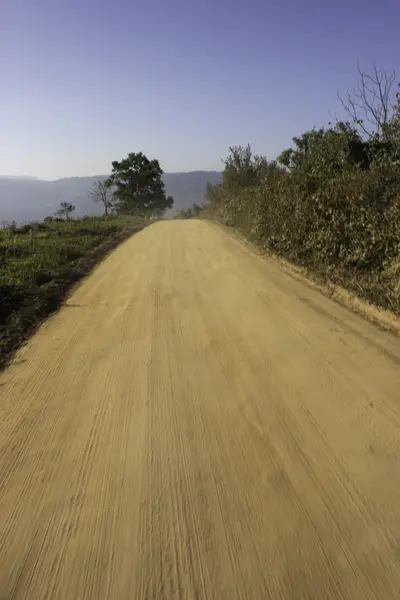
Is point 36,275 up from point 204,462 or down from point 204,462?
up

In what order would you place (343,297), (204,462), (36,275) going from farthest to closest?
(36,275), (343,297), (204,462)

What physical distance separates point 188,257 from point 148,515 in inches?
370

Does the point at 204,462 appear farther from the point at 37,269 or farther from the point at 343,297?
the point at 37,269

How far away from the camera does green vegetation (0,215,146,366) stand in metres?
6.68

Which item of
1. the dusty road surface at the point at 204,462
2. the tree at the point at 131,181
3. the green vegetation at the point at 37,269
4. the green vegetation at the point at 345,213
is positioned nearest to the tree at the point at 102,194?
the tree at the point at 131,181

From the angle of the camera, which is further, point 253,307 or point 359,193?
point 359,193

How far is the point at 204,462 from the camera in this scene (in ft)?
10.5

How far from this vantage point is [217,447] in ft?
11.0

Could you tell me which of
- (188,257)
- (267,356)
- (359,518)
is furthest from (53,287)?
(359,518)

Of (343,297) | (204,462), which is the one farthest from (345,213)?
(204,462)

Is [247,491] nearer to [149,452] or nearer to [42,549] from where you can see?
[149,452]

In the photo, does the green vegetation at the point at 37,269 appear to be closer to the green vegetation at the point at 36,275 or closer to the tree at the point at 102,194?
the green vegetation at the point at 36,275

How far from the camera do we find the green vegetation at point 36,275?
21.9 ft

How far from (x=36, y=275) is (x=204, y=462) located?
7.55m
